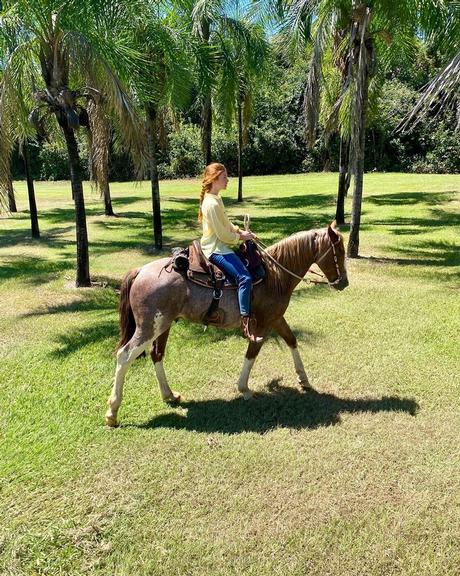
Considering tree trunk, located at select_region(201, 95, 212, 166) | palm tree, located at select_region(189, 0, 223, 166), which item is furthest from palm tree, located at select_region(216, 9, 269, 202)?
tree trunk, located at select_region(201, 95, 212, 166)

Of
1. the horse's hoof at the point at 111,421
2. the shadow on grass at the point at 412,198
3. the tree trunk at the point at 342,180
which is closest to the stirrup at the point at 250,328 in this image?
the horse's hoof at the point at 111,421

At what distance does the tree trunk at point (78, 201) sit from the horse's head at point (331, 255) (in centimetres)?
622

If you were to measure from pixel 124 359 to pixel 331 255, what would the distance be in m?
2.60

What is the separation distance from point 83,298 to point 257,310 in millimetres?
5662

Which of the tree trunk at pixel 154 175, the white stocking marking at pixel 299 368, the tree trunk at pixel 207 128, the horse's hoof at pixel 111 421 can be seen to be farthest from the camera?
the tree trunk at pixel 207 128

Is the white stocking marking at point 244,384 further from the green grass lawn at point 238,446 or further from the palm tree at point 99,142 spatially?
the palm tree at point 99,142

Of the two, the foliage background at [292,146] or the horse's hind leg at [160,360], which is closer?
the horse's hind leg at [160,360]

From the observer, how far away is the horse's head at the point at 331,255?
561 centimetres

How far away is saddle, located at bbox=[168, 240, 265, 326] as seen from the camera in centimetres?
543

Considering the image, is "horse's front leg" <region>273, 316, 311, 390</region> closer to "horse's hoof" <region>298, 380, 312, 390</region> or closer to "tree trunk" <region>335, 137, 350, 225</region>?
"horse's hoof" <region>298, 380, 312, 390</region>

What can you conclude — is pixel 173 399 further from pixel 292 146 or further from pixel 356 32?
pixel 292 146

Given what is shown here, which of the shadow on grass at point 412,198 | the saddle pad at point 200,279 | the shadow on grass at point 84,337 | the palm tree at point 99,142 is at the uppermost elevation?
the palm tree at point 99,142

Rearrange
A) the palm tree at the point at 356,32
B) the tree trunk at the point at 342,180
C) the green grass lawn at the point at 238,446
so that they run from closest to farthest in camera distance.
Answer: the green grass lawn at the point at 238,446
the palm tree at the point at 356,32
the tree trunk at the point at 342,180

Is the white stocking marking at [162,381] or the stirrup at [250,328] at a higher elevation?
the stirrup at [250,328]
